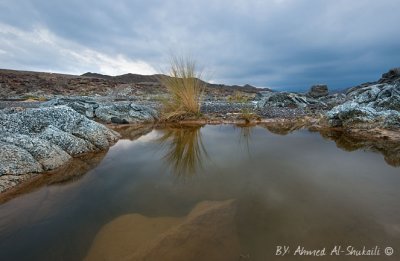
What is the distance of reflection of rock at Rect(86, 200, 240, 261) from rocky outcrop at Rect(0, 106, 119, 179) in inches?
58.8

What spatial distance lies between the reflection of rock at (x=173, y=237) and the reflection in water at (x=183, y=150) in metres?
0.73

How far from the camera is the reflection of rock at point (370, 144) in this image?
2694 millimetres

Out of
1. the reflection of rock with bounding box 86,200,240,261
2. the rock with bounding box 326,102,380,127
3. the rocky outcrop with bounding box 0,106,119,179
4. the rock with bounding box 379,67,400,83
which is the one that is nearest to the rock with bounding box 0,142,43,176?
the rocky outcrop with bounding box 0,106,119,179

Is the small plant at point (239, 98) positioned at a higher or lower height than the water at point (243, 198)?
higher

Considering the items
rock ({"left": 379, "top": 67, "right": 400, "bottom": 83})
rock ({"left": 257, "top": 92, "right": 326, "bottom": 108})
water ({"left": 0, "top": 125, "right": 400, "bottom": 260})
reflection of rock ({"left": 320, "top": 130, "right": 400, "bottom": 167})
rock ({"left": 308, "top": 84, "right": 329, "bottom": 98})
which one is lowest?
water ({"left": 0, "top": 125, "right": 400, "bottom": 260})

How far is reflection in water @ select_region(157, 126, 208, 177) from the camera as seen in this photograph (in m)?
2.45

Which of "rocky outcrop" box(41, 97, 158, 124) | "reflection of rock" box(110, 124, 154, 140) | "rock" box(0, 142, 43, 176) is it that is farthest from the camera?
"rocky outcrop" box(41, 97, 158, 124)

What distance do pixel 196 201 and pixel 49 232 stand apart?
0.89 metres

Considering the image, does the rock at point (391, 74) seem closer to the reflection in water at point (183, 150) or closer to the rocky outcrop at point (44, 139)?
the reflection in water at point (183, 150)

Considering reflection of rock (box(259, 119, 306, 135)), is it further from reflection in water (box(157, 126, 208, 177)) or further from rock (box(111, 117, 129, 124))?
rock (box(111, 117, 129, 124))

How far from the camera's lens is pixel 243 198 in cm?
174

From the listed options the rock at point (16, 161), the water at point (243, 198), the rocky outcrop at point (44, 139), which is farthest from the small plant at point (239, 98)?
the rock at point (16, 161)

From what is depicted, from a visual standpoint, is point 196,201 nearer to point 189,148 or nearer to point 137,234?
point 137,234

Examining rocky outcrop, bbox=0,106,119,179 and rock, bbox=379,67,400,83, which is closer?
rocky outcrop, bbox=0,106,119,179
